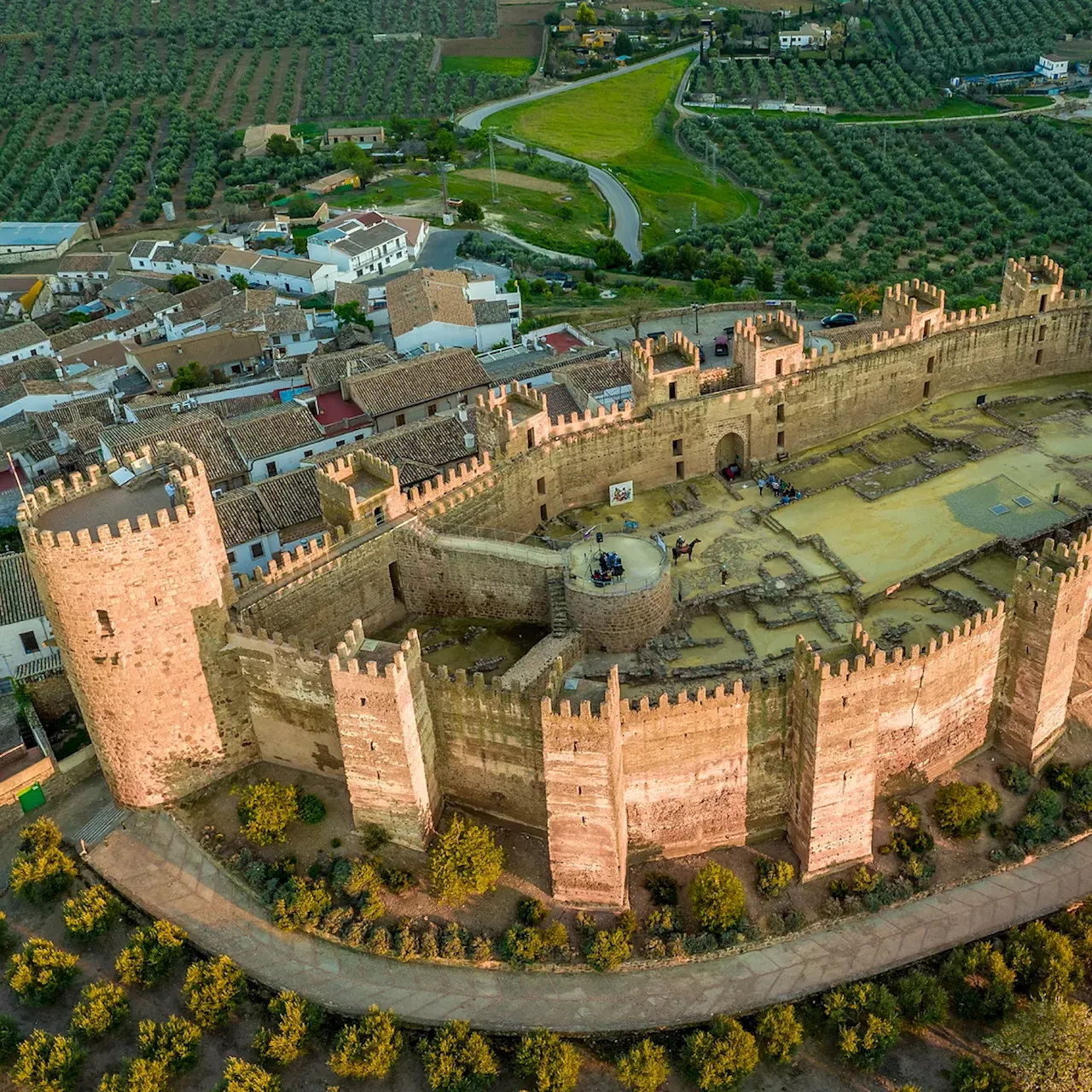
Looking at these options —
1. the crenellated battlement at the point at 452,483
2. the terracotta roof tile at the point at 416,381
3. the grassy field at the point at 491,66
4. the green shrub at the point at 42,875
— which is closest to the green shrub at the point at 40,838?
the green shrub at the point at 42,875

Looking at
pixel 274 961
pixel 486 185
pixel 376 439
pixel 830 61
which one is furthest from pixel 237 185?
pixel 274 961

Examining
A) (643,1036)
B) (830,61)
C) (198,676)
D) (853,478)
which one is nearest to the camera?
(643,1036)

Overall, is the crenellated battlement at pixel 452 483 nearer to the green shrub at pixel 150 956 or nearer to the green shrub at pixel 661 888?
the green shrub at pixel 661 888

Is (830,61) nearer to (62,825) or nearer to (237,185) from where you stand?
(237,185)

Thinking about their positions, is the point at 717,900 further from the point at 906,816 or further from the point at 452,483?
the point at 452,483

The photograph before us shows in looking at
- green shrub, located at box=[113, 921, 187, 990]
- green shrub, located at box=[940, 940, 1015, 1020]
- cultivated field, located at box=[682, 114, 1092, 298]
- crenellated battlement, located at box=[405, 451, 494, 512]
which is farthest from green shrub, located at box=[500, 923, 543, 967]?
cultivated field, located at box=[682, 114, 1092, 298]

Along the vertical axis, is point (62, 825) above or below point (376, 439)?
below

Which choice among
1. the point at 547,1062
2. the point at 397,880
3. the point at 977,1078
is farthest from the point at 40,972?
the point at 977,1078
